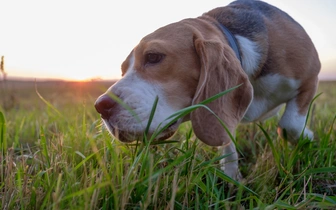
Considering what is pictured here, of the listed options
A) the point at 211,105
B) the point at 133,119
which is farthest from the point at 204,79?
the point at 133,119

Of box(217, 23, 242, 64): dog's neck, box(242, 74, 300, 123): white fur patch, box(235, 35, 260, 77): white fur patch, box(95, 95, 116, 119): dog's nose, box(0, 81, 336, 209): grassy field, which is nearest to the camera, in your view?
box(0, 81, 336, 209): grassy field

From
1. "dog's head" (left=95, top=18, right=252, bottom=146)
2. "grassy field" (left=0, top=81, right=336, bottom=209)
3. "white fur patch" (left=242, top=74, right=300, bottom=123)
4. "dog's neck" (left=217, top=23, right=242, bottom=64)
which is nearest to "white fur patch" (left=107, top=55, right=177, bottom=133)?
"dog's head" (left=95, top=18, right=252, bottom=146)

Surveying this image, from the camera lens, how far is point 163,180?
5.97 ft

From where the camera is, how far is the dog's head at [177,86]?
90.2 inches

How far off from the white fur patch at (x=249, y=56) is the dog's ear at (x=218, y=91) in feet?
1.65

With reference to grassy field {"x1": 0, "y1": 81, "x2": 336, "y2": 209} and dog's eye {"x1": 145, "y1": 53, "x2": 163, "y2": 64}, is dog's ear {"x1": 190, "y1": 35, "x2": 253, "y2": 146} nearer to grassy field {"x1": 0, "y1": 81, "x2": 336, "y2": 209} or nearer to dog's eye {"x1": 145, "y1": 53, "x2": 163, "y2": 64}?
grassy field {"x1": 0, "y1": 81, "x2": 336, "y2": 209}

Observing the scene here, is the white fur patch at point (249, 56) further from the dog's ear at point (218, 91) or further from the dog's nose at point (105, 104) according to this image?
the dog's nose at point (105, 104)

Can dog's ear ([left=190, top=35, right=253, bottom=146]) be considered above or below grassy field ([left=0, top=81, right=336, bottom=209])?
above

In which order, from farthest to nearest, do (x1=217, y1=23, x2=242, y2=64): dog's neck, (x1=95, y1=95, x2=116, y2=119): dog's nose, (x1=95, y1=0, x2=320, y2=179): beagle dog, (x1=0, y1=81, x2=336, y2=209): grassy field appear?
(x1=217, y1=23, x2=242, y2=64): dog's neck → (x1=95, y1=0, x2=320, y2=179): beagle dog → (x1=95, y1=95, x2=116, y2=119): dog's nose → (x1=0, y1=81, x2=336, y2=209): grassy field

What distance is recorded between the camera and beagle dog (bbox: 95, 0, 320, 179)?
2.35m

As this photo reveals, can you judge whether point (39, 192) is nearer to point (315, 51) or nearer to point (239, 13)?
point (239, 13)

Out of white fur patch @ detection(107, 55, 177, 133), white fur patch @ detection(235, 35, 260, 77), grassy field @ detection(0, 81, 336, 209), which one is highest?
white fur patch @ detection(235, 35, 260, 77)

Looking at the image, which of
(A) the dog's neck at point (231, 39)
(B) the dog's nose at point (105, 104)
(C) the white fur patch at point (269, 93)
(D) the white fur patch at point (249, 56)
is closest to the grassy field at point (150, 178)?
(B) the dog's nose at point (105, 104)

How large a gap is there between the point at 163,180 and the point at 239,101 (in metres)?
0.99
